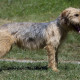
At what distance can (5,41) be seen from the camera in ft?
29.5

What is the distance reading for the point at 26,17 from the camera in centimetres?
1941

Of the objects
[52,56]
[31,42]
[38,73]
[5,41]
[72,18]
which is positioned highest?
[72,18]

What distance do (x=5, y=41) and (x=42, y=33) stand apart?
1.15 metres

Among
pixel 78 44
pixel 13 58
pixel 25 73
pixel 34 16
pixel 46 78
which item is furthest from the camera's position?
pixel 34 16

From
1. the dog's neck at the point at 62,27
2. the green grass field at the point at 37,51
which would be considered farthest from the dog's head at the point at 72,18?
the green grass field at the point at 37,51

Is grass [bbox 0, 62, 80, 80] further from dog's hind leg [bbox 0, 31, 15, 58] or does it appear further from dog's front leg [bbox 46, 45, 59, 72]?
dog's hind leg [bbox 0, 31, 15, 58]

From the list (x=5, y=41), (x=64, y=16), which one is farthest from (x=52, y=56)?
(x=5, y=41)

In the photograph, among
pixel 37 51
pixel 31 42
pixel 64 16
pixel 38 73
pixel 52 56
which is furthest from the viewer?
pixel 37 51

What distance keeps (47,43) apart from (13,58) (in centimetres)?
329

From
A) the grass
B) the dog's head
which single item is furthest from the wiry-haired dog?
the grass

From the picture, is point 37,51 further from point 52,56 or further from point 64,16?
point 64,16

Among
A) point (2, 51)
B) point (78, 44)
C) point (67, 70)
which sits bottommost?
point (78, 44)

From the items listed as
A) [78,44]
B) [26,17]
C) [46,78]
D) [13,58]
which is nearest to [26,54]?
[13,58]

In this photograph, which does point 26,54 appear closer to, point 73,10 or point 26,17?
point 73,10
